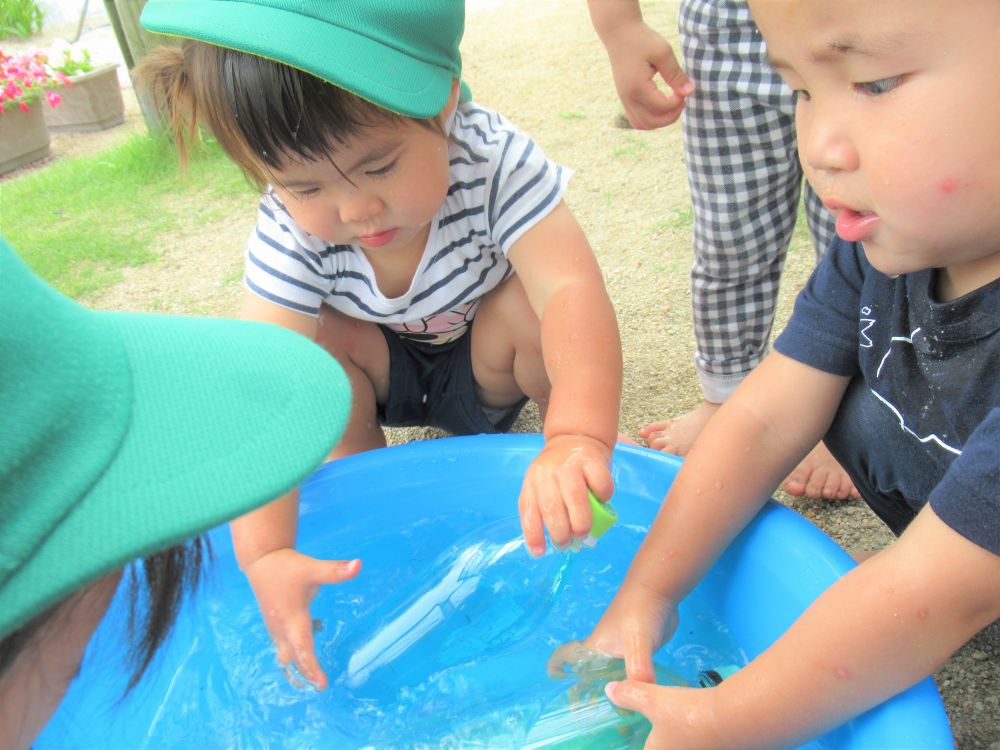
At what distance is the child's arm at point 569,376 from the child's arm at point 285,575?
0.26 metres

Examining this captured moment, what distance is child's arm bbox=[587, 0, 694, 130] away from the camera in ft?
4.47

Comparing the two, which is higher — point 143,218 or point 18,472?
point 18,472

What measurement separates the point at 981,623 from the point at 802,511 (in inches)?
26.2

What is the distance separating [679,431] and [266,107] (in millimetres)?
919

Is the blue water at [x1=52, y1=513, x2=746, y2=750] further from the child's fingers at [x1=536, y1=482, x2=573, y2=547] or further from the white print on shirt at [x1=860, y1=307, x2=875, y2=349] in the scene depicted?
the white print on shirt at [x1=860, y1=307, x2=875, y2=349]

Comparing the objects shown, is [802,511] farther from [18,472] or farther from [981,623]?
[18,472]

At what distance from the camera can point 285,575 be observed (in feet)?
3.77

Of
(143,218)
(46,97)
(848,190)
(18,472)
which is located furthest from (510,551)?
(46,97)

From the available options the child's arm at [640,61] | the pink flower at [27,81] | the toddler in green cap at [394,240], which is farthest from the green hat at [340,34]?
the pink flower at [27,81]

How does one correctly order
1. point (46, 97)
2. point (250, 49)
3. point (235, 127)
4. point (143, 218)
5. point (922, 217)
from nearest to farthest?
1. point (922, 217)
2. point (250, 49)
3. point (235, 127)
4. point (143, 218)
5. point (46, 97)

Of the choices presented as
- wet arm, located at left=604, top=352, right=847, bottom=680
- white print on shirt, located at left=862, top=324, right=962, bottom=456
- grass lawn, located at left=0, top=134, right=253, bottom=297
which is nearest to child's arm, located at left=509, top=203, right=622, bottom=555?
wet arm, located at left=604, top=352, right=847, bottom=680

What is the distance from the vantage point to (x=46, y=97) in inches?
157

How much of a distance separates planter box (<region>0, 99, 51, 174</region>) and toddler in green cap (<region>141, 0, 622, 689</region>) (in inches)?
119

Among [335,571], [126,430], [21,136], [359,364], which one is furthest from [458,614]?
[21,136]
